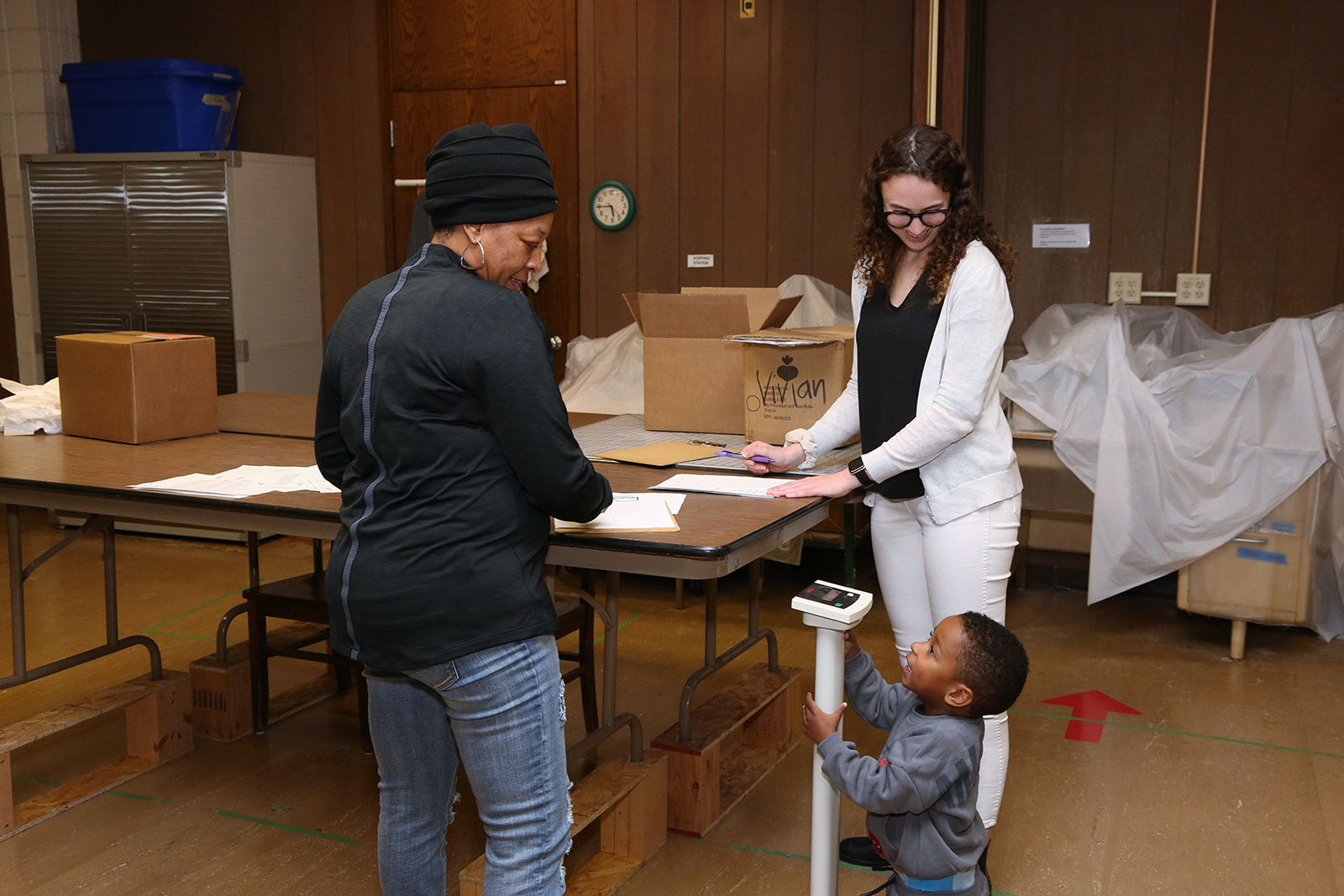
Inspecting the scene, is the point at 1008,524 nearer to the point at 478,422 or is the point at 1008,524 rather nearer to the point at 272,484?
the point at 478,422

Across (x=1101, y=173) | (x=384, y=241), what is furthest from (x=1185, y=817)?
(x=384, y=241)

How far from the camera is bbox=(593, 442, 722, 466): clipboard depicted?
8.71 feet

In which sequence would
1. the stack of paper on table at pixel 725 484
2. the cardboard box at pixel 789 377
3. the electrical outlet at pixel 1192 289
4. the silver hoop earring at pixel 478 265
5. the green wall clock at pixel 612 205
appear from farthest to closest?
the green wall clock at pixel 612 205 → the electrical outlet at pixel 1192 289 → the cardboard box at pixel 789 377 → the stack of paper on table at pixel 725 484 → the silver hoop earring at pixel 478 265

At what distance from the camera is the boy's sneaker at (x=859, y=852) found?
2490 mm

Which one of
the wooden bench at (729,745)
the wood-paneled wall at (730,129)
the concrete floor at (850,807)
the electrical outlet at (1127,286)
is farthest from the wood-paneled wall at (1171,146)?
the wooden bench at (729,745)

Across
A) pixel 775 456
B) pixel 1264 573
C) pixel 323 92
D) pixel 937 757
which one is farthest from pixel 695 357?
pixel 323 92

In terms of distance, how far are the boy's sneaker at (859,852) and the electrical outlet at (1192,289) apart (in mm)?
2660

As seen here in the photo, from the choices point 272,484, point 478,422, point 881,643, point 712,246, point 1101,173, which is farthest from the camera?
point 712,246

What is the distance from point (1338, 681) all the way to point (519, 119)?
12.8 ft

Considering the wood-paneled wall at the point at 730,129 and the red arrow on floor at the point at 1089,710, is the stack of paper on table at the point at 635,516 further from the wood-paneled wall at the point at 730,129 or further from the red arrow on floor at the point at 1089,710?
the wood-paneled wall at the point at 730,129

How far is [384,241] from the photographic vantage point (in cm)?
563

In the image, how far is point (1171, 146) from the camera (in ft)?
14.0

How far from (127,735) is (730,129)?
3.28 metres

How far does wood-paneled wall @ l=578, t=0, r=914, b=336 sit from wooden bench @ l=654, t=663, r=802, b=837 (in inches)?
86.1
